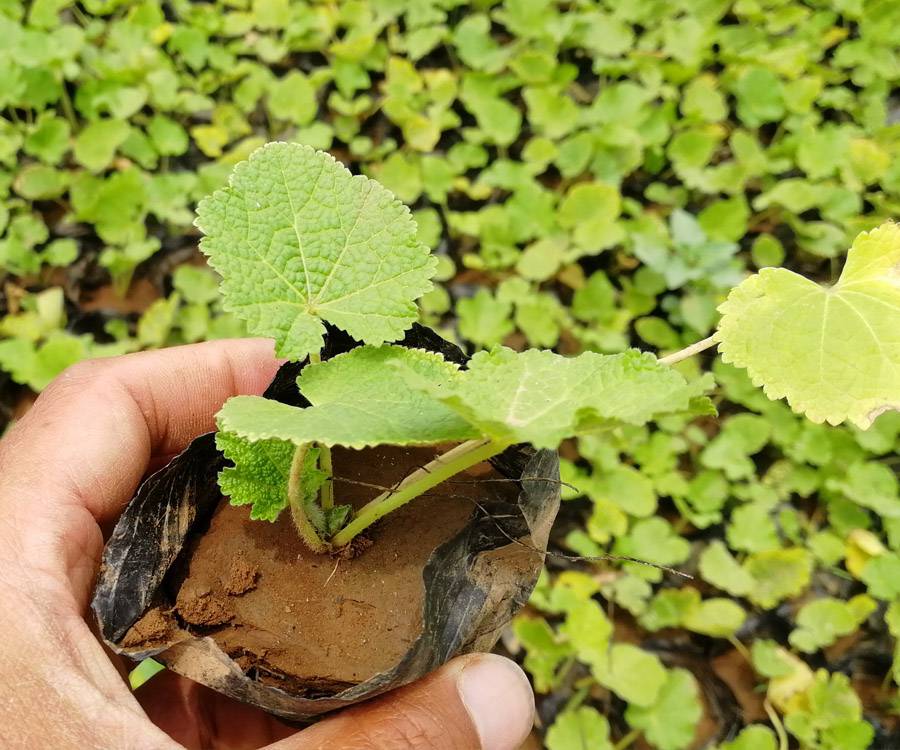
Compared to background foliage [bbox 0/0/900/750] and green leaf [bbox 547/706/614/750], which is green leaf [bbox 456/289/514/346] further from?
green leaf [bbox 547/706/614/750]

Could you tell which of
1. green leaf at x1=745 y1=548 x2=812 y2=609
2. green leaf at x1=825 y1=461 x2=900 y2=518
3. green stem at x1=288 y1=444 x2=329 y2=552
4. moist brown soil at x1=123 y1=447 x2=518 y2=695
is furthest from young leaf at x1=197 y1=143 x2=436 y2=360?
green leaf at x1=825 y1=461 x2=900 y2=518

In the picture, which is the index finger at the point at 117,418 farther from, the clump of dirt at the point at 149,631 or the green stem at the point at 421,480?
the green stem at the point at 421,480

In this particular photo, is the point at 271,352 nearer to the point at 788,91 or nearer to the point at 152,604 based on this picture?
the point at 152,604

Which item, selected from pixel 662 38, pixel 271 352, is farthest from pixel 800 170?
pixel 271 352

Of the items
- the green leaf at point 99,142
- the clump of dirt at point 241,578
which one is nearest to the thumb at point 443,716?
the clump of dirt at point 241,578

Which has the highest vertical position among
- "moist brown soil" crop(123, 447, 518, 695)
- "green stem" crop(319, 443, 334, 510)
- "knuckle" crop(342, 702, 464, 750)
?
"green stem" crop(319, 443, 334, 510)

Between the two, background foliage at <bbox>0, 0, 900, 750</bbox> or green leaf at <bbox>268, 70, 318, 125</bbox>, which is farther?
green leaf at <bbox>268, 70, 318, 125</bbox>
